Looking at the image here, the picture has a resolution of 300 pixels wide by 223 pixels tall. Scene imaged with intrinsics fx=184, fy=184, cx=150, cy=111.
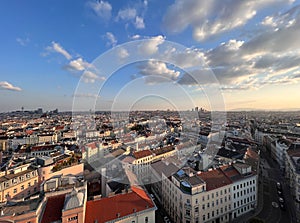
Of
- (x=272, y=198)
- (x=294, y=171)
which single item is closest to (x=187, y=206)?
(x=272, y=198)

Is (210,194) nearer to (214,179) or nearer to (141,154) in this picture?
(214,179)

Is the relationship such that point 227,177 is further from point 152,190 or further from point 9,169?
point 9,169

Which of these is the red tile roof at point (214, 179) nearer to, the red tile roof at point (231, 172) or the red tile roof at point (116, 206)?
the red tile roof at point (231, 172)

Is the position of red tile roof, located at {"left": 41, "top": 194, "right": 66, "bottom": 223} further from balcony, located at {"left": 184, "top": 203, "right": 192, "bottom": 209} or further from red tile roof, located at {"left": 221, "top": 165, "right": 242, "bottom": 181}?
red tile roof, located at {"left": 221, "top": 165, "right": 242, "bottom": 181}

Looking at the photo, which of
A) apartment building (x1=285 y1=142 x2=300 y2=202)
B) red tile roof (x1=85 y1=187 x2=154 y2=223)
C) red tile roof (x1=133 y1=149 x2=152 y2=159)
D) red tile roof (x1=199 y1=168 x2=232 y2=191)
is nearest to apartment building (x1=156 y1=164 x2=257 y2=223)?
red tile roof (x1=199 y1=168 x2=232 y2=191)

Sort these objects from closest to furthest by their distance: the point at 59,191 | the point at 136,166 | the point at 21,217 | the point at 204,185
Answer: the point at 21,217
the point at 59,191
the point at 204,185
the point at 136,166

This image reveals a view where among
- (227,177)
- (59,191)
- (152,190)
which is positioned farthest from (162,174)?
(59,191)

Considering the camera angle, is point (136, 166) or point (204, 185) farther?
point (136, 166)
